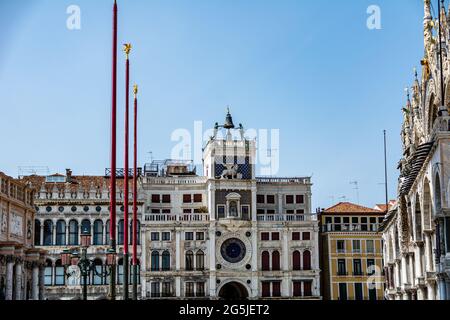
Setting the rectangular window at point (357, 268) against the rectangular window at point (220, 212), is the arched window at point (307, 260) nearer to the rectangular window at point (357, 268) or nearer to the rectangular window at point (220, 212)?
the rectangular window at point (357, 268)

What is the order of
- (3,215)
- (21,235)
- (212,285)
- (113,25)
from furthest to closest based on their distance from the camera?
(212,285), (21,235), (3,215), (113,25)

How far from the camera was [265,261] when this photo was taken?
7562 centimetres

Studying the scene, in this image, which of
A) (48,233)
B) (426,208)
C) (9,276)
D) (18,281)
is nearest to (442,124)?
(426,208)

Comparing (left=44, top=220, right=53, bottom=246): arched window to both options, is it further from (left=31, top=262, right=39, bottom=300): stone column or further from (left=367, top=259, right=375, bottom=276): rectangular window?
(left=367, top=259, right=375, bottom=276): rectangular window

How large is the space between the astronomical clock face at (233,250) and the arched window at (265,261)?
168 cm

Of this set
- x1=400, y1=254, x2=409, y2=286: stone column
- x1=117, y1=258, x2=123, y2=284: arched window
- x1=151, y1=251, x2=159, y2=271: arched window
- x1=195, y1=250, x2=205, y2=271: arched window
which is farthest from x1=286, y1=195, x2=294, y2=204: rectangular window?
x1=400, y1=254, x2=409, y2=286: stone column

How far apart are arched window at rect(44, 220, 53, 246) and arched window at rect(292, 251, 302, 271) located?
68.5ft

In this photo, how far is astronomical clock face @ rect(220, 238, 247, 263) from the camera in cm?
7550

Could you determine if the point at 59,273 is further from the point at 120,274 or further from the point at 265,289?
the point at 265,289
